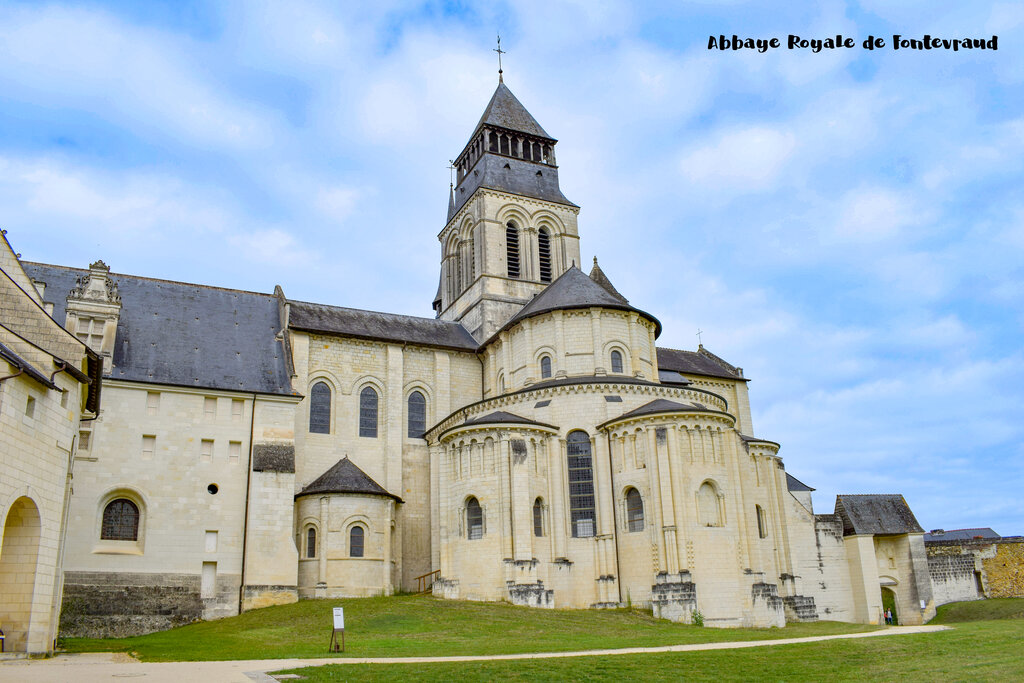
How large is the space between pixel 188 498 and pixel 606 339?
762 inches

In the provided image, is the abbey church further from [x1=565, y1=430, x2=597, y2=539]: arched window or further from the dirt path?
the dirt path

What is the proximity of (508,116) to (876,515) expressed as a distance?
33678mm

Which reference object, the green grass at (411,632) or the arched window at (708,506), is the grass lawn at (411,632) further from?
the arched window at (708,506)

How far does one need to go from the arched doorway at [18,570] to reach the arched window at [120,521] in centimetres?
1307

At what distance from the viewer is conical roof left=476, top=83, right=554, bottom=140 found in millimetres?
53750

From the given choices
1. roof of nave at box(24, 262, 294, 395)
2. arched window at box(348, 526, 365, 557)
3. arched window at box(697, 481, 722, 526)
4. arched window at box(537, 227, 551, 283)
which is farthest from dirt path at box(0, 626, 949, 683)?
arched window at box(537, 227, 551, 283)

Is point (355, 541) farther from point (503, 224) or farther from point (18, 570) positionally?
point (503, 224)

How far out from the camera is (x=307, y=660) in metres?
17.1


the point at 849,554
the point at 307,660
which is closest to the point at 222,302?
the point at 307,660

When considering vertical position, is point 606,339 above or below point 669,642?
above

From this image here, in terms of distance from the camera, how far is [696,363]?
4872 centimetres

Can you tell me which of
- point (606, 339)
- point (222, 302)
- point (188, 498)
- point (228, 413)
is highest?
point (222, 302)

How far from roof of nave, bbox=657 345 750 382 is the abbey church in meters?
7.24

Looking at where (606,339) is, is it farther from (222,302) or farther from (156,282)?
(156,282)
